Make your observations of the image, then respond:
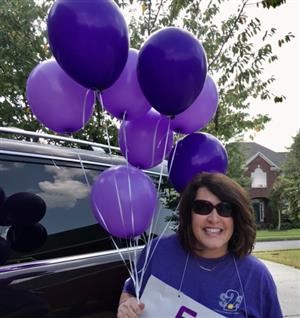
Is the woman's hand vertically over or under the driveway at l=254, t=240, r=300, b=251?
over

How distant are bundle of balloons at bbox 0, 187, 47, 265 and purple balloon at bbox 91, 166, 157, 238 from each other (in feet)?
1.14

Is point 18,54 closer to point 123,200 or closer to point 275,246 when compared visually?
point 123,200

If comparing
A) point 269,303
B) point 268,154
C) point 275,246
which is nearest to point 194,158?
point 269,303

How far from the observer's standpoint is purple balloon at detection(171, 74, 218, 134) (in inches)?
107

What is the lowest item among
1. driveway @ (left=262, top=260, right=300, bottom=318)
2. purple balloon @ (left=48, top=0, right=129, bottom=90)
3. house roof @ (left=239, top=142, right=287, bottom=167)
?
house roof @ (left=239, top=142, right=287, bottom=167)

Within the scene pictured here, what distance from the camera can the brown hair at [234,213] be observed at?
7.01ft

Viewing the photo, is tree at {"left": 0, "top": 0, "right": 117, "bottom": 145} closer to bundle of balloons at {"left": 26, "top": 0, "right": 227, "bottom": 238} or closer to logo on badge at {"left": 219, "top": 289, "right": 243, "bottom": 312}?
bundle of balloons at {"left": 26, "top": 0, "right": 227, "bottom": 238}

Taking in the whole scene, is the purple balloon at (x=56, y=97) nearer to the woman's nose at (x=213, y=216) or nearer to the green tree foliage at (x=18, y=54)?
the woman's nose at (x=213, y=216)

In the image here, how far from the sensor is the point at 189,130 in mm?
2816

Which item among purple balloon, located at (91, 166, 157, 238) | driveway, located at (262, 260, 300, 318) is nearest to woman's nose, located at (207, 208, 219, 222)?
purple balloon, located at (91, 166, 157, 238)

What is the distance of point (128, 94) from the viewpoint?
2543 millimetres

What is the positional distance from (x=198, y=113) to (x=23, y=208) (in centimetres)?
104

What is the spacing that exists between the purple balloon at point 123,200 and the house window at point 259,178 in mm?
45218

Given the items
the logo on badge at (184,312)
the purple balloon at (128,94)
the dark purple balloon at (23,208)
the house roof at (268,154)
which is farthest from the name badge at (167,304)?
the house roof at (268,154)
